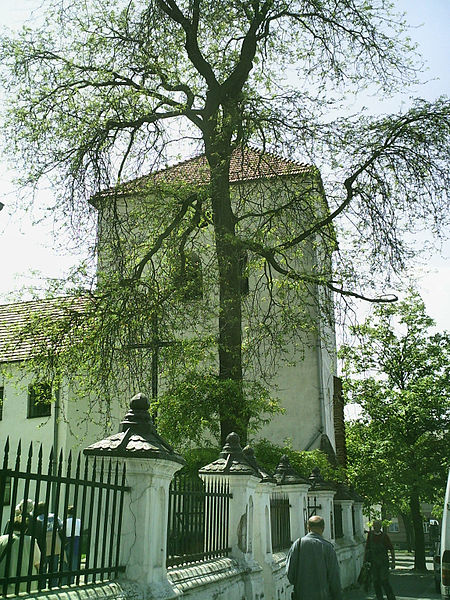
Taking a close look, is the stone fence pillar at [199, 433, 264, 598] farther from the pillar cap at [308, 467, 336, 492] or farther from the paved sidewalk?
the paved sidewalk

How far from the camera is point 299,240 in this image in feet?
53.6

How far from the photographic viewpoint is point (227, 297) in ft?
53.2

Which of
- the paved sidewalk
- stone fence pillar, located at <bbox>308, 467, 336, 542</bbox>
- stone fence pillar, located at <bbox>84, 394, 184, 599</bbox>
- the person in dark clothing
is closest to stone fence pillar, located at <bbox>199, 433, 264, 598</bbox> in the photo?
stone fence pillar, located at <bbox>84, 394, 184, 599</bbox>

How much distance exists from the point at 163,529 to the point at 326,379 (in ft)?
68.4

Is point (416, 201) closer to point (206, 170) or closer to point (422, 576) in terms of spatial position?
point (206, 170)

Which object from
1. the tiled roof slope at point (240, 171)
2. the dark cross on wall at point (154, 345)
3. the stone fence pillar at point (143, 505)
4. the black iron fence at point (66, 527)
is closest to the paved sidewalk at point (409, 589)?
the dark cross on wall at point (154, 345)

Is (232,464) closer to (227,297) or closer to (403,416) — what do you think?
(227,297)

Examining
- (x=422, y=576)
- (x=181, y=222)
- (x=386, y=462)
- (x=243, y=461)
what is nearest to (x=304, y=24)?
(x=181, y=222)

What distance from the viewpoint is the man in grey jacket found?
26.3 ft

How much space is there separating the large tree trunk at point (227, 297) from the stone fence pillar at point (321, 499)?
2377 millimetres

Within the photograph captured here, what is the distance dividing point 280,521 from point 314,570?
553cm

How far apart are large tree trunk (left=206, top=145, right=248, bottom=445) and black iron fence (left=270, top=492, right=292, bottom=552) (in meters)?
1.81

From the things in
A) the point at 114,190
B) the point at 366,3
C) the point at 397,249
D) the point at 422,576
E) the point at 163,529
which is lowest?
the point at 422,576

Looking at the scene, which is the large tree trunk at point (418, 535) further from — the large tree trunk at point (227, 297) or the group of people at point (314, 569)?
the group of people at point (314, 569)
